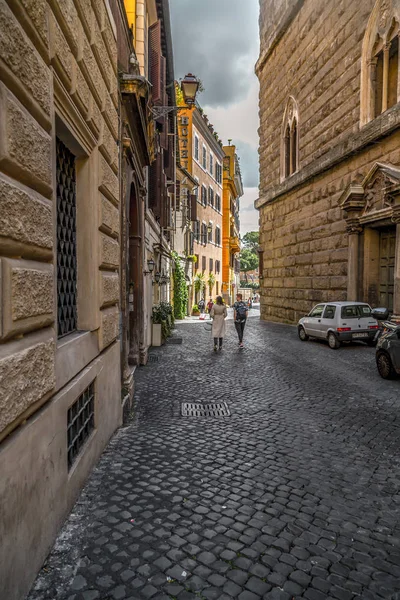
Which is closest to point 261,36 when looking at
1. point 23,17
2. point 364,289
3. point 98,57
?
point 364,289

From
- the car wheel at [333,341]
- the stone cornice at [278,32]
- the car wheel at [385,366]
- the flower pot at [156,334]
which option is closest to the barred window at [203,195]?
the stone cornice at [278,32]

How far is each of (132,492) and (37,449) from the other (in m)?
1.44

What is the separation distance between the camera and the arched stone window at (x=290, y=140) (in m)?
19.7

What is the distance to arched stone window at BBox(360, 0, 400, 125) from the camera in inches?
524

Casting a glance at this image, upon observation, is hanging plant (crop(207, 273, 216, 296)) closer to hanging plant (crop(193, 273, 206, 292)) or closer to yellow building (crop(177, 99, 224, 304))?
yellow building (crop(177, 99, 224, 304))

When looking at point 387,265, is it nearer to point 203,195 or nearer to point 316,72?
point 316,72

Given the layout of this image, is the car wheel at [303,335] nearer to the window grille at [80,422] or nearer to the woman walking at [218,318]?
the woman walking at [218,318]

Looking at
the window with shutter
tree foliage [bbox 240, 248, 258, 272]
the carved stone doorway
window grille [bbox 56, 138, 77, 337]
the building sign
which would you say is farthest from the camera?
tree foliage [bbox 240, 248, 258, 272]

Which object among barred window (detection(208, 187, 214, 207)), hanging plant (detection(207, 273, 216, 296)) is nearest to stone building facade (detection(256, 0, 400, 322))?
barred window (detection(208, 187, 214, 207))

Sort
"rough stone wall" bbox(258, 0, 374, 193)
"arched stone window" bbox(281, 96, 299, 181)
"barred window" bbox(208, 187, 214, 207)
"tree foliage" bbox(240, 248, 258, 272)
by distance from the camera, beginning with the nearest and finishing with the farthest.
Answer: "rough stone wall" bbox(258, 0, 374, 193)
"arched stone window" bbox(281, 96, 299, 181)
"barred window" bbox(208, 187, 214, 207)
"tree foliage" bbox(240, 248, 258, 272)

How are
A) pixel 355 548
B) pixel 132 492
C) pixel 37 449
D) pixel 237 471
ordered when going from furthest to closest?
pixel 237 471, pixel 132 492, pixel 355 548, pixel 37 449

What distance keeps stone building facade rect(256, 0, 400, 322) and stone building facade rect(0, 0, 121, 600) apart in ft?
34.3

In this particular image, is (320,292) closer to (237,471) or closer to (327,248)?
(327,248)

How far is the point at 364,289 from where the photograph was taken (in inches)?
587
